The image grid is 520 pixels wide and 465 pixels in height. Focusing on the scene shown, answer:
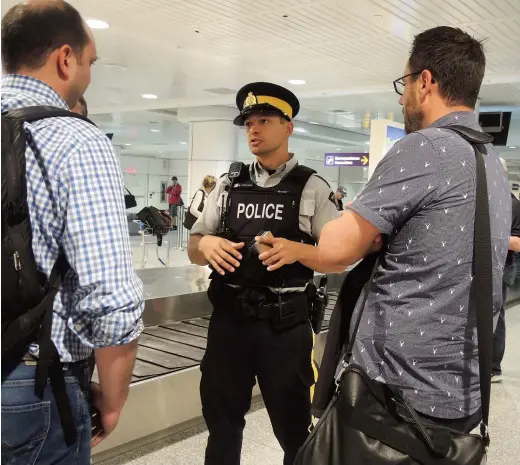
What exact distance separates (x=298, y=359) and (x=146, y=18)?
5314 mm

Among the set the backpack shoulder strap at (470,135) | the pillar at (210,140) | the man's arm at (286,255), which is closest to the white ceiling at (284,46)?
the pillar at (210,140)

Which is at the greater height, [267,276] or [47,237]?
[47,237]

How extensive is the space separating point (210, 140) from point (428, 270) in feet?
41.0

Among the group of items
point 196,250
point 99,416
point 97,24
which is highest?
point 97,24

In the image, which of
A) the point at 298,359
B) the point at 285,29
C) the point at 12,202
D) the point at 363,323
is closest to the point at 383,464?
the point at 363,323

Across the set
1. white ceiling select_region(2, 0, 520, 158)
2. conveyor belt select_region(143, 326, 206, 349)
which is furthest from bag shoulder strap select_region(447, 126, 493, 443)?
white ceiling select_region(2, 0, 520, 158)

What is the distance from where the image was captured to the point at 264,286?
7.54ft

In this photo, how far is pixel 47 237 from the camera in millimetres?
1181

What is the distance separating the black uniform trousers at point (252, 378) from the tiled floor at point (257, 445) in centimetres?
112

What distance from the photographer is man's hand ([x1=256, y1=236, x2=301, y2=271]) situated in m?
2.17

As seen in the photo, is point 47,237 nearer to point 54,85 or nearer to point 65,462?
point 54,85

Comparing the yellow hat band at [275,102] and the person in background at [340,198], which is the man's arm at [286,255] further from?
the yellow hat band at [275,102]

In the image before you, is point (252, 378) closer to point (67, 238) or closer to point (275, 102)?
point (275, 102)

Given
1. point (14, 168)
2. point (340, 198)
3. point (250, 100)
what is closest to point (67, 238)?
point (14, 168)
